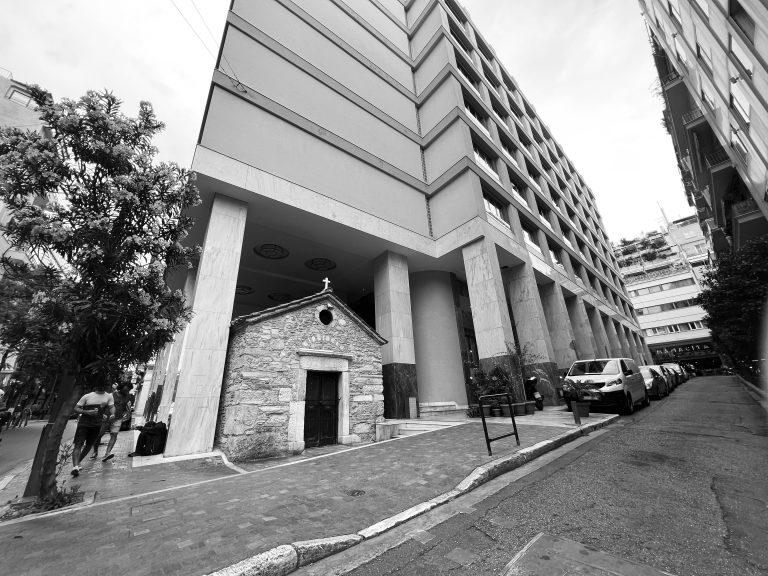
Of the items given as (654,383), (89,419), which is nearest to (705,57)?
(654,383)

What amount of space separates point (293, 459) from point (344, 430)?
1.77 m

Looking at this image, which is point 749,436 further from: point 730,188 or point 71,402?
point 730,188

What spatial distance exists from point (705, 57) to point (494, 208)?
30.0ft

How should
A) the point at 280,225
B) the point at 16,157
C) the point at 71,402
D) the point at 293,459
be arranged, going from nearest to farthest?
the point at 16,157
the point at 71,402
the point at 293,459
the point at 280,225

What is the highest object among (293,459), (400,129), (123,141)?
(400,129)

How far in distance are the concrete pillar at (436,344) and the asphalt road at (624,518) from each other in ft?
29.2

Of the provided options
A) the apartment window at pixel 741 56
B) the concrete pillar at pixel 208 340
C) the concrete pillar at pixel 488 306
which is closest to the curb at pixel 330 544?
the concrete pillar at pixel 208 340

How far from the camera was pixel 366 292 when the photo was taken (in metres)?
19.0

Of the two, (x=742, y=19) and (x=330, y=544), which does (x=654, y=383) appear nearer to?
(x=742, y=19)

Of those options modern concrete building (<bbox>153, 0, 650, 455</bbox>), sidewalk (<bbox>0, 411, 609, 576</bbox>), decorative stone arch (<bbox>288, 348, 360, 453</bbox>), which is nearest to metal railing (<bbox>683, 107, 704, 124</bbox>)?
modern concrete building (<bbox>153, 0, 650, 455</bbox>)

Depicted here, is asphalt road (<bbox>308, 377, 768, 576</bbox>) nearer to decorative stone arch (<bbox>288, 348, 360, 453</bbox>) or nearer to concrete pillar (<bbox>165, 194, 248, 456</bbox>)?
decorative stone arch (<bbox>288, 348, 360, 453</bbox>)

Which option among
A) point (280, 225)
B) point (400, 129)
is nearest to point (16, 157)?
point (280, 225)

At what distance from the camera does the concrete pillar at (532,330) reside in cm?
1334

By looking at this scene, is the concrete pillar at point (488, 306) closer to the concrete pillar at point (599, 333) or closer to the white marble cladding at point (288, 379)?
the white marble cladding at point (288, 379)
